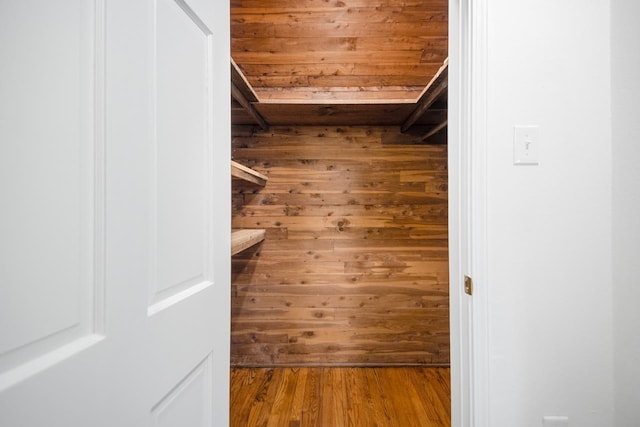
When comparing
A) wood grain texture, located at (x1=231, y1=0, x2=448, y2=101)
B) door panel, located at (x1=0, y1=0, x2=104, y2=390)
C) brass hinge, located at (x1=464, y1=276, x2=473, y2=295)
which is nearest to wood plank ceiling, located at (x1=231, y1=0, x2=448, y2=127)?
wood grain texture, located at (x1=231, y1=0, x2=448, y2=101)

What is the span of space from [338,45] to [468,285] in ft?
6.34

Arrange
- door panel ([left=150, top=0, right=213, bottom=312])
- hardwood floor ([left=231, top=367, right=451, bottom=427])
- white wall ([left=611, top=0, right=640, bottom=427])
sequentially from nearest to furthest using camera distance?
door panel ([left=150, top=0, right=213, bottom=312])
white wall ([left=611, top=0, right=640, bottom=427])
hardwood floor ([left=231, top=367, right=451, bottom=427])

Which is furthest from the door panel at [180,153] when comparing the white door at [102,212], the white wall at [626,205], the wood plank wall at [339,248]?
the wood plank wall at [339,248]

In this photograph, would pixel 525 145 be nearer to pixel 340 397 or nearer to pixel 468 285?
pixel 468 285

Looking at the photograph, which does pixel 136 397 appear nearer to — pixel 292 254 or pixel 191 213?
pixel 191 213

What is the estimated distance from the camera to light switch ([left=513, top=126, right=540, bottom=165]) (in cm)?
100

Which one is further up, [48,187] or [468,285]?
[48,187]

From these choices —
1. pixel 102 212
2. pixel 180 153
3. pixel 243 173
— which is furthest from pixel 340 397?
pixel 102 212

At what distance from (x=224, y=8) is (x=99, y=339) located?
0.92m

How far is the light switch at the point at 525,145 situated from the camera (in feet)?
3.30

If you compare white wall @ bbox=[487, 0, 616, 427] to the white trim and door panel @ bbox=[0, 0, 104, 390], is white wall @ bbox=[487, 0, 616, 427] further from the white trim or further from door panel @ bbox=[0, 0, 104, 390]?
door panel @ bbox=[0, 0, 104, 390]

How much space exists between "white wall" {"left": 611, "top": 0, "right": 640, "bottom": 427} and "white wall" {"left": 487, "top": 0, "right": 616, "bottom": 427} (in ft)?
0.06

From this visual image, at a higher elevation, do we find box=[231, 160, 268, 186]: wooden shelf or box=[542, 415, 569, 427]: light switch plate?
box=[231, 160, 268, 186]: wooden shelf

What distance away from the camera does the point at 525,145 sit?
3.30 ft
